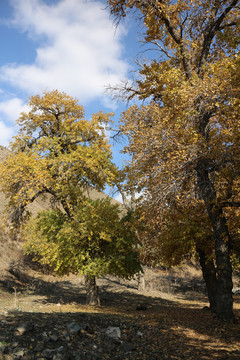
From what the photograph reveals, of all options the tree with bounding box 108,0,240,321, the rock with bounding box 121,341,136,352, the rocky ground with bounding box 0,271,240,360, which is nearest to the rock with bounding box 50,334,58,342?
the rocky ground with bounding box 0,271,240,360

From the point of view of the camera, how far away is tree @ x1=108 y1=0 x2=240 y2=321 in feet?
27.5

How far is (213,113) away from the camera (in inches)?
383

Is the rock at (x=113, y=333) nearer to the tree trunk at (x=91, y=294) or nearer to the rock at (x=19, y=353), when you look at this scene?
the rock at (x=19, y=353)

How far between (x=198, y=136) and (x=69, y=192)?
823 cm

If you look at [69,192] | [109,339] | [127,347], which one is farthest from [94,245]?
[127,347]

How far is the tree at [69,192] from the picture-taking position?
556 inches

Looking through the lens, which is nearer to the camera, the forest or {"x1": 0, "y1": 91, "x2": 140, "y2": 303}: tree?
the forest

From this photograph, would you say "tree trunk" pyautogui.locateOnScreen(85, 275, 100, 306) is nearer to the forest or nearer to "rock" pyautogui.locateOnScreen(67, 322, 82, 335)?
the forest

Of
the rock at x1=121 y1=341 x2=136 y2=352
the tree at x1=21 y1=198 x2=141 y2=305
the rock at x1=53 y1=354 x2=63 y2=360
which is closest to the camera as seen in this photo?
the rock at x1=53 y1=354 x2=63 y2=360

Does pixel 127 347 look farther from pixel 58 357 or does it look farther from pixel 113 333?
pixel 58 357

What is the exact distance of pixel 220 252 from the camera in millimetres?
9578

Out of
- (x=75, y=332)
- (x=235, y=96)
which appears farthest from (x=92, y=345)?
(x=235, y=96)

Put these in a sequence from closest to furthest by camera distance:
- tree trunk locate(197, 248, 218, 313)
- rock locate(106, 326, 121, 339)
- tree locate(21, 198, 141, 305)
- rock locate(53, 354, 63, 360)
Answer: rock locate(53, 354, 63, 360) < rock locate(106, 326, 121, 339) < tree trunk locate(197, 248, 218, 313) < tree locate(21, 198, 141, 305)

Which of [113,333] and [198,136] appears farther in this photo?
[198,136]
